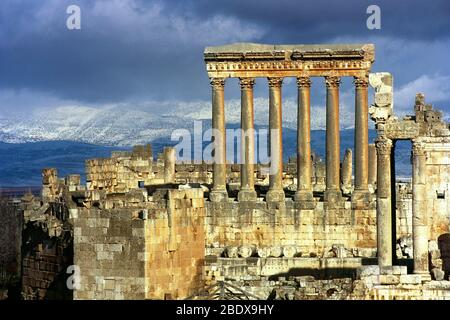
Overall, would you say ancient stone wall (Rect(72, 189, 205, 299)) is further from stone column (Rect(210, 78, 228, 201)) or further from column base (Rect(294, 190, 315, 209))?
stone column (Rect(210, 78, 228, 201))

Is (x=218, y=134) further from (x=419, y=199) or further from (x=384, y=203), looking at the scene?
(x=419, y=199)

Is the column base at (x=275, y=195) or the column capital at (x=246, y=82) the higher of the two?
the column capital at (x=246, y=82)

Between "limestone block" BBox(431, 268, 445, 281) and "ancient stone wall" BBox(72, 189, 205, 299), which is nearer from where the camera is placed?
"ancient stone wall" BBox(72, 189, 205, 299)

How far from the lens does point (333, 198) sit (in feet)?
220

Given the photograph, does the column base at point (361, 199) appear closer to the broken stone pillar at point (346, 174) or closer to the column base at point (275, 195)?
the column base at point (275, 195)

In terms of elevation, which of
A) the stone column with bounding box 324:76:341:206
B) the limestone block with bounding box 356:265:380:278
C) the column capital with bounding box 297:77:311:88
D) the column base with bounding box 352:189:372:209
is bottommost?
the limestone block with bounding box 356:265:380:278

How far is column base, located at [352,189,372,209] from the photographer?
66.5 metres

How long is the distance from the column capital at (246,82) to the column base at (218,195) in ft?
14.3

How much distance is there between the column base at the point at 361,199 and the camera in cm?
6650

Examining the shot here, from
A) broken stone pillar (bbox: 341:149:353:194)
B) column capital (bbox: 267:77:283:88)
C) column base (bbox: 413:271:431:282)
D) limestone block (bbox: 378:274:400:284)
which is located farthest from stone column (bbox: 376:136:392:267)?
broken stone pillar (bbox: 341:149:353:194)

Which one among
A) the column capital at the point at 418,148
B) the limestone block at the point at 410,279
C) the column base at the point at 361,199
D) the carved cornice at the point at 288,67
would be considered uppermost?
the carved cornice at the point at 288,67

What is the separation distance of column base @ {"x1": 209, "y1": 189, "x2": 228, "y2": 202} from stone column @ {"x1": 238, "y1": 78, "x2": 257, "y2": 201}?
599mm

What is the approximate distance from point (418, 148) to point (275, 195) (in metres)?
12.8

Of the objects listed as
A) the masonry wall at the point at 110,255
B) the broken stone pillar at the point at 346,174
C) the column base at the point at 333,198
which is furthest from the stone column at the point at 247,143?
the masonry wall at the point at 110,255
